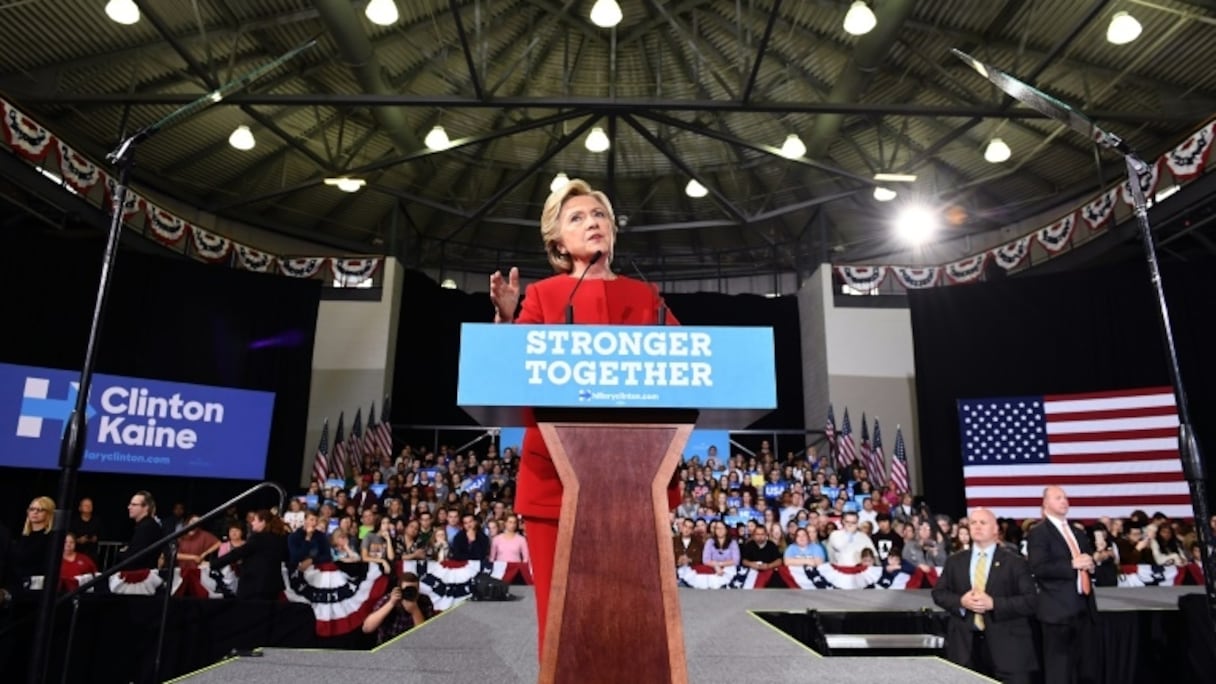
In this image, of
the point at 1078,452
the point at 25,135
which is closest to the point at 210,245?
the point at 25,135

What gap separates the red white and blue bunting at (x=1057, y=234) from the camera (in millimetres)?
13391

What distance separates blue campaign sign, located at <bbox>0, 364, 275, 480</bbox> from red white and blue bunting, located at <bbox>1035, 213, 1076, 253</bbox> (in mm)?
14011

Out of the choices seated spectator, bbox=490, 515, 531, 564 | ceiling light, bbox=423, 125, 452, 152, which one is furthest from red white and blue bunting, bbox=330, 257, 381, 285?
seated spectator, bbox=490, 515, 531, 564

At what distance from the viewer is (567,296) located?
6.42ft

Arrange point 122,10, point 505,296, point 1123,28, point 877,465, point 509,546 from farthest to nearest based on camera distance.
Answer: point 877,465, point 1123,28, point 122,10, point 509,546, point 505,296

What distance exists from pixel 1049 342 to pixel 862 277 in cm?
389

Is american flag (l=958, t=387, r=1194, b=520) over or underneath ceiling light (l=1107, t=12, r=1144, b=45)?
underneath

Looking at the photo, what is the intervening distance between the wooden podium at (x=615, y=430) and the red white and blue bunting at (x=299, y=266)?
1433 centimetres

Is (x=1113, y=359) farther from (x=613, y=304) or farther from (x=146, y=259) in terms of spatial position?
(x=146, y=259)

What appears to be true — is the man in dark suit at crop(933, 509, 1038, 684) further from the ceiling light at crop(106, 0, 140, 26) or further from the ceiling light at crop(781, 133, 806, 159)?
the ceiling light at crop(106, 0, 140, 26)

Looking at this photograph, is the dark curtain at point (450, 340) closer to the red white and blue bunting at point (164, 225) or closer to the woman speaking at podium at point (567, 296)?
the red white and blue bunting at point (164, 225)

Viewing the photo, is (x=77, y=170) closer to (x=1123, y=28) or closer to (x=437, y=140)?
(x=437, y=140)

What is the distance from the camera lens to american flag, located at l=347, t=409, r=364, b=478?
13.7 metres

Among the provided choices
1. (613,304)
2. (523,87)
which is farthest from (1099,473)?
(613,304)
